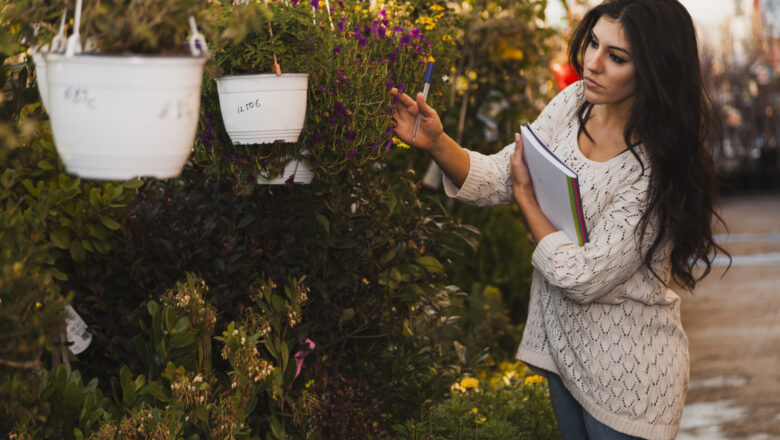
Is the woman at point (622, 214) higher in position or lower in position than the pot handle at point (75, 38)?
lower

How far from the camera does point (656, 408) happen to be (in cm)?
186

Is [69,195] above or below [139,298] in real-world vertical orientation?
above

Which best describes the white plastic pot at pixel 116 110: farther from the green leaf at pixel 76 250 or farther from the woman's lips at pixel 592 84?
the woman's lips at pixel 592 84

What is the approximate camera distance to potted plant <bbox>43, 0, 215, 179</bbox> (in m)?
1.04

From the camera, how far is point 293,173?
175 cm

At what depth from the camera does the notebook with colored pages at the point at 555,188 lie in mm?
1769

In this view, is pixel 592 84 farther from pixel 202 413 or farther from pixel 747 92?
pixel 747 92

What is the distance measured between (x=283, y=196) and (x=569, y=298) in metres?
0.73

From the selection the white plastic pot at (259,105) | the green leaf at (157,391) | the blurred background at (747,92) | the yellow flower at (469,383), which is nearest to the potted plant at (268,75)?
the white plastic pot at (259,105)

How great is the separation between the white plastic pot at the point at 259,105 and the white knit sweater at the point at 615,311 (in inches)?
25.6

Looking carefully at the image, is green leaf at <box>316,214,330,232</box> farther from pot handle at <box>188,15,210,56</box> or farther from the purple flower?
pot handle at <box>188,15,210,56</box>

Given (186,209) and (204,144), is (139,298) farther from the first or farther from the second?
(204,144)

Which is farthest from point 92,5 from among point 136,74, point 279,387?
point 279,387

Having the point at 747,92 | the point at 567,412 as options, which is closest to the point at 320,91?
the point at 567,412
